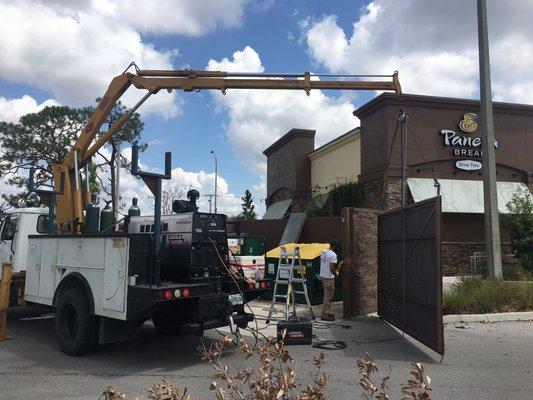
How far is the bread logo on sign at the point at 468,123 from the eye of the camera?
22734 mm

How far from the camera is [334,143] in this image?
90.8 ft

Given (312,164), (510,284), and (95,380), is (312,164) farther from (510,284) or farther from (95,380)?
(95,380)

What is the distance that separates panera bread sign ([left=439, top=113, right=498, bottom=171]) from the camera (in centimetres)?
2264

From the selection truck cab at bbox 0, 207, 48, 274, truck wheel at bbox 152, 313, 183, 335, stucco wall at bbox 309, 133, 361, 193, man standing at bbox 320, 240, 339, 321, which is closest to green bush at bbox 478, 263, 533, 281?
man standing at bbox 320, 240, 339, 321

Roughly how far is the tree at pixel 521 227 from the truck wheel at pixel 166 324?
533 inches

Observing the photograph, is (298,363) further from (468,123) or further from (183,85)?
(468,123)

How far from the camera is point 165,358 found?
7902mm

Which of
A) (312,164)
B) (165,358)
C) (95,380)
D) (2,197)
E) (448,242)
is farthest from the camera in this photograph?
(2,197)

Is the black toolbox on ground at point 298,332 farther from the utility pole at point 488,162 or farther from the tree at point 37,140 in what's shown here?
the tree at point 37,140

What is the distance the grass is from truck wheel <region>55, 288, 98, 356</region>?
24.9 feet

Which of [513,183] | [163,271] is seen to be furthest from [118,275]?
[513,183]

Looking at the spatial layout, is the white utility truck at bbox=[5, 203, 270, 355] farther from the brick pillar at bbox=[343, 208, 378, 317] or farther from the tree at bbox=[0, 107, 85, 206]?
the tree at bbox=[0, 107, 85, 206]

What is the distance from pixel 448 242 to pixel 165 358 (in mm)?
17018

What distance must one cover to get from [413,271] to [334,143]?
1907 centimetres
